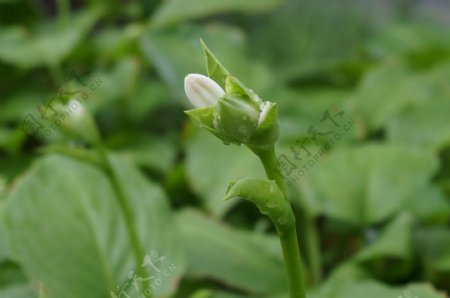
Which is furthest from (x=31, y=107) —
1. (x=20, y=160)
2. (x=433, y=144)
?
(x=433, y=144)

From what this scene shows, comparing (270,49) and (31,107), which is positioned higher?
(31,107)

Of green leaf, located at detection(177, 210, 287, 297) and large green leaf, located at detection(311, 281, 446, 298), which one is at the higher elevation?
large green leaf, located at detection(311, 281, 446, 298)

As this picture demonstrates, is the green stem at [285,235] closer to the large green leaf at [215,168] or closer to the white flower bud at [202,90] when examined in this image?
the white flower bud at [202,90]

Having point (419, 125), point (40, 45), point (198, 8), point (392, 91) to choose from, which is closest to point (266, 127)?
point (419, 125)

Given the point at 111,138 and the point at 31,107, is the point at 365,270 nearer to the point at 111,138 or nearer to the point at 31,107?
the point at 111,138

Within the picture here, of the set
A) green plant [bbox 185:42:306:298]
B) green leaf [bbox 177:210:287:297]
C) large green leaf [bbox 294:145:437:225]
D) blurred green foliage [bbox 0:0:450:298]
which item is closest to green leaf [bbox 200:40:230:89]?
green plant [bbox 185:42:306:298]

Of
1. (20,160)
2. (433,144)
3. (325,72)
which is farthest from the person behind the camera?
(325,72)

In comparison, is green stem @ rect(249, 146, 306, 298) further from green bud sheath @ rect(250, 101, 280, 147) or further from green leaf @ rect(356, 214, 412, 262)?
green leaf @ rect(356, 214, 412, 262)

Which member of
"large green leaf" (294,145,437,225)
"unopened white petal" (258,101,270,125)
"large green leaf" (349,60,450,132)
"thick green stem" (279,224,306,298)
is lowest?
"large green leaf" (349,60,450,132)
